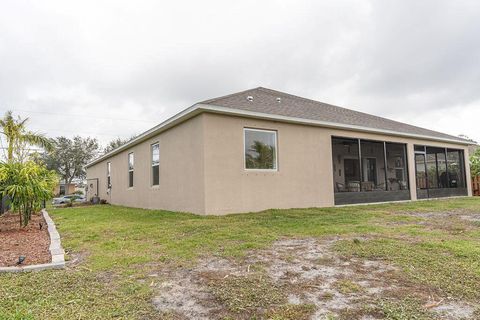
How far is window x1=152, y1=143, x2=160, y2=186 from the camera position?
35.1 feet

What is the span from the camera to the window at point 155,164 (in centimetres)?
1071

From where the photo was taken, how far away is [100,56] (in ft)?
39.0

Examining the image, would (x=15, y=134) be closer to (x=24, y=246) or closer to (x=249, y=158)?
(x=24, y=246)

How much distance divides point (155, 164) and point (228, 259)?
26.2ft

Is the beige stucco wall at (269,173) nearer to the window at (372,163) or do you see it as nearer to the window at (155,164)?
the window at (155,164)

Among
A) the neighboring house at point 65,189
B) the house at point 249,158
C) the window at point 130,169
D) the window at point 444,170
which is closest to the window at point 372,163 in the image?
the window at point 444,170

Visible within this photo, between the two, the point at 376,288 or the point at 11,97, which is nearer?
the point at 376,288

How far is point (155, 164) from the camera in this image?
433 inches

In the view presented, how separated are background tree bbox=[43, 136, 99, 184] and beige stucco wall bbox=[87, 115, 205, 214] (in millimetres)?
28432

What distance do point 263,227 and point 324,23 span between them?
7.27 meters

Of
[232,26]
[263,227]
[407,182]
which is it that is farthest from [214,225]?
[407,182]

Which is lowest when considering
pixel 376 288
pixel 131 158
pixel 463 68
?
pixel 376 288

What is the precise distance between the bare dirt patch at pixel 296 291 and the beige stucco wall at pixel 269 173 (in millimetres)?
4408

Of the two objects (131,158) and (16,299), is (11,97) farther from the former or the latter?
(16,299)
